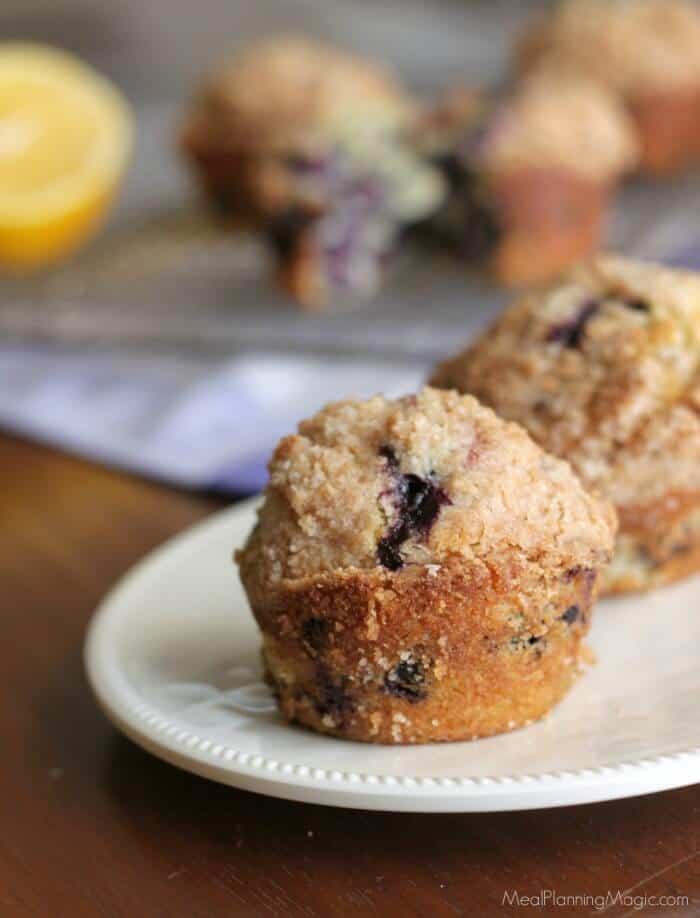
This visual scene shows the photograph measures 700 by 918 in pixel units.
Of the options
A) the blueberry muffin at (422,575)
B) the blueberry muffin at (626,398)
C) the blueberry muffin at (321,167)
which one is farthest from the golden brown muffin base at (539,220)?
the blueberry muffin at (422,575)

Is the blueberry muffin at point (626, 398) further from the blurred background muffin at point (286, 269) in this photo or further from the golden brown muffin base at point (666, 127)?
the golden brown muffin base at point (666, 127)

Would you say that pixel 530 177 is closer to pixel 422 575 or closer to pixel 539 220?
pixel 539 220

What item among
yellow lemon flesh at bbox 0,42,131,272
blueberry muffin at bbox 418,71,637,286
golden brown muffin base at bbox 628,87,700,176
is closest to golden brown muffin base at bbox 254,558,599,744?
blueberry muffin at bbox 418,71,637,286

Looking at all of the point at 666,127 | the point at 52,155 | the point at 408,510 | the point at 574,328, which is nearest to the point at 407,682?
the point at 408,510

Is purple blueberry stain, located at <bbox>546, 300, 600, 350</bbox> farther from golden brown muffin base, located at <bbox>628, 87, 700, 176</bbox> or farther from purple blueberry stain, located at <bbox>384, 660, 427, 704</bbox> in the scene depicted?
golden brown muffin base, located at <bbox>628, 87, 700, 176</bbox>

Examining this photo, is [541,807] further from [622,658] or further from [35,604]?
[35,604]

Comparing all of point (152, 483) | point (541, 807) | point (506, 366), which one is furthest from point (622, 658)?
point (152, 483)
